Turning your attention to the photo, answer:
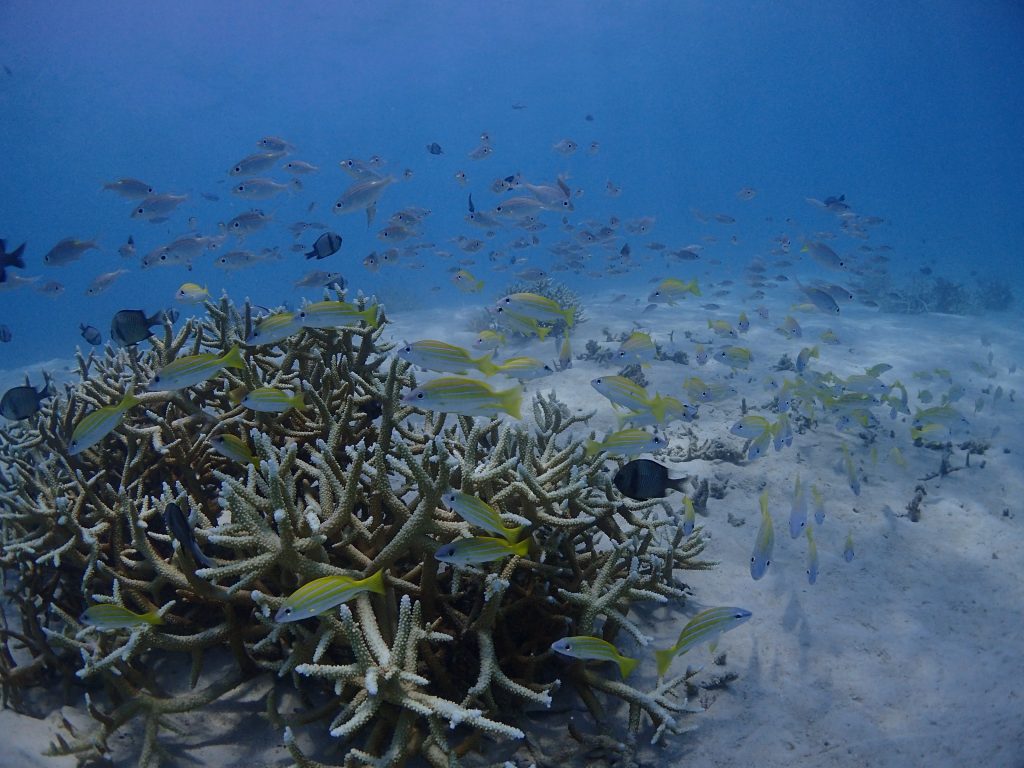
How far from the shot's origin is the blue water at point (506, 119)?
175 feet

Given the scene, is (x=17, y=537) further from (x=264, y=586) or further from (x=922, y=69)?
(x=922, y=69)

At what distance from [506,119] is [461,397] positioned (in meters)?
167

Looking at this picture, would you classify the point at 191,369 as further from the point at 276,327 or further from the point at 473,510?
the point at 473,510

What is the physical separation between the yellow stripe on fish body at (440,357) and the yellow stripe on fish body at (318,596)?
5.07ft

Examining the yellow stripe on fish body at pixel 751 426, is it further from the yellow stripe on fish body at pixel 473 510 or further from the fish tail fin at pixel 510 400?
the yellow stripe on fish body at pixel 473 510

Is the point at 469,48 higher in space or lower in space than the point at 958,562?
higher

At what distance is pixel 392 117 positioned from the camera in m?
120

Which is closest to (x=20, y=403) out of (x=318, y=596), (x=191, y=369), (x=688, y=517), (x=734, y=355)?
(x=191, y=369)

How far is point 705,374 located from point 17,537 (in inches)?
418


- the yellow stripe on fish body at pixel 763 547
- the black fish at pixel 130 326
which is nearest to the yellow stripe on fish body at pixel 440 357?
the yellow stripe on fish body at pixel 763 547

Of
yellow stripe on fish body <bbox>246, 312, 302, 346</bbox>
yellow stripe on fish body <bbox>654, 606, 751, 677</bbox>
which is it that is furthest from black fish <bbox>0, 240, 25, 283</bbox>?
yellow stripe on fish body <bbox>654, 606, 751, 677</bbox>

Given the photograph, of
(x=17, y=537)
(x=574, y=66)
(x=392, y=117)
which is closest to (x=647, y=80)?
(x=574, y=66)

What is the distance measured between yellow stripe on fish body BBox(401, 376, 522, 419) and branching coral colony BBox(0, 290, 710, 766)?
0.98 ft

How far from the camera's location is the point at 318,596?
2180mm
